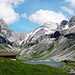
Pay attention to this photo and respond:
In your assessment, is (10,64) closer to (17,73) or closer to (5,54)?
(17,73)

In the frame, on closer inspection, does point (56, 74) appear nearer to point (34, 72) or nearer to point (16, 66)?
point (34, 72)

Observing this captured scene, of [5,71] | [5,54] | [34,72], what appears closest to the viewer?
[5,71]

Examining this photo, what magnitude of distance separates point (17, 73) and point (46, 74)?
817cm

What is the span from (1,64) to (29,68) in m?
7.34

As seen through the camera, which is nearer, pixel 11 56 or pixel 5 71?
pixel 5 71

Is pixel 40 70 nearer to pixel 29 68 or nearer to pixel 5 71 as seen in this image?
pixel 29 68

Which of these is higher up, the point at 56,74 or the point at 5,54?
the point at 5,54

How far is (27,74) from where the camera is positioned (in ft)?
191

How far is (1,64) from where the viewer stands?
61.7m

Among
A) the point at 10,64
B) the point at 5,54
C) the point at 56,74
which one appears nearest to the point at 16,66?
the point at 10,64

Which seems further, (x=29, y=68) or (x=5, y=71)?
(x=29, y=68)

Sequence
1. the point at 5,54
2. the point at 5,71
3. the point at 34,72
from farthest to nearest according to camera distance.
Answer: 1. the point at 5,54
2. the point at 34,72
3. the point at 5,71

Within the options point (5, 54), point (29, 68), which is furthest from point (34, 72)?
point (5, 54)

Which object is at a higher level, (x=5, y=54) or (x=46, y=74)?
(x=5, y=54)
